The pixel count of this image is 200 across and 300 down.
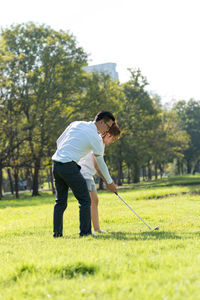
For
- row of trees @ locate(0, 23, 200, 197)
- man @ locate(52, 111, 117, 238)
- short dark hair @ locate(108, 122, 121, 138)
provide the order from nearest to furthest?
man @ locate(52, 111, 117, 238) → short dark hair @ locate(108, 122, 121, 138) → row of trees @ locate(0, 23, 200, 197)

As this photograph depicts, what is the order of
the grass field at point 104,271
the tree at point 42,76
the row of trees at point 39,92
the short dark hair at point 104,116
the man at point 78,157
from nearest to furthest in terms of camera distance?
the grass field at point 104,271
the man at point 78,157
the short dark hair at point 104,116
the row of trees at point 39,92
the tree at point 42,76

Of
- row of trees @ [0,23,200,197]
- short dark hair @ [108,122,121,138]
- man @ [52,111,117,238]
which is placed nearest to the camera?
man @ [52,111,117,238]

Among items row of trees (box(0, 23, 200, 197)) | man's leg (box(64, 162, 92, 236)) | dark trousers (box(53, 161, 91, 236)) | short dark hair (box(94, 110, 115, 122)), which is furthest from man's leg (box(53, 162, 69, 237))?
row of trees (box(0, 23, 200, 197))

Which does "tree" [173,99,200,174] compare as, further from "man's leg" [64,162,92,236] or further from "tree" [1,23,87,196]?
"man's leg" [64,162,92,236]

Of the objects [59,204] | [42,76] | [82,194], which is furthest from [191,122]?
[82,194]

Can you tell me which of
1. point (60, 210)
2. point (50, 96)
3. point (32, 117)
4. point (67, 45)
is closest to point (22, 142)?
point (32, 117)

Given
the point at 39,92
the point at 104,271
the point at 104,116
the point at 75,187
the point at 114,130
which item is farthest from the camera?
the point at 39,92

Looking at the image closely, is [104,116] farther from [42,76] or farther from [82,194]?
[42,76]

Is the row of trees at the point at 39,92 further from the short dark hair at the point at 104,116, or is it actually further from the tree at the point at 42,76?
the short dark hair at the point at 104,116

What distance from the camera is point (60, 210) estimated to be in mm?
6246

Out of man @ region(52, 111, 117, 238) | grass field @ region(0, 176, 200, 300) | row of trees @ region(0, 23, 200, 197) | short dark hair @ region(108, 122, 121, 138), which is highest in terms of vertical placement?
row of trees @ region(0, 23, 200, 197)

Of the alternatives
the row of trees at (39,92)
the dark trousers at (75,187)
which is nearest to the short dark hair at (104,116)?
the dark trousers at (75,187)

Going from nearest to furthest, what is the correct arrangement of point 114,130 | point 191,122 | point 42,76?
1. point 114,130
2. point 42,76
3. point 191,122

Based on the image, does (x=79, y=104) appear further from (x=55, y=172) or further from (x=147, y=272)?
(x=147, y=272)
